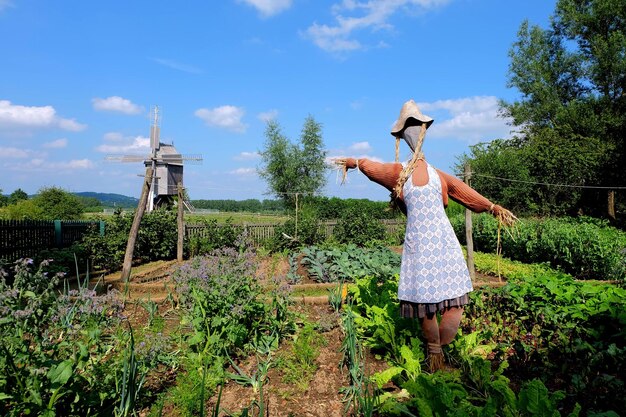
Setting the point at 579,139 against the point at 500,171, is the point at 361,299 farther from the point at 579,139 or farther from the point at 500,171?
the point at 579,139

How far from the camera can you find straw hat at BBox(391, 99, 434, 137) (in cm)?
341

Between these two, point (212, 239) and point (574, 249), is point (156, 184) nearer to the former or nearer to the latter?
point (212, 239)

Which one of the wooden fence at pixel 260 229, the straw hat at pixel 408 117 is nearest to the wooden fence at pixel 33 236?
the wooden fence at pixel 260 229

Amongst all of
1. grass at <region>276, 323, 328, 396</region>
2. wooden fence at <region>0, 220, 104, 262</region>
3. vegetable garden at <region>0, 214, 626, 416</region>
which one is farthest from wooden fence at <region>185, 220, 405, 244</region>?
grass at <region>276, 323, 328, 396</region>

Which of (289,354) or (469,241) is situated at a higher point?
(469,241)

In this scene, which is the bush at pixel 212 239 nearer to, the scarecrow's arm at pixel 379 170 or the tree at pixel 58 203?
the scarecrow's arm at pixel 379 170

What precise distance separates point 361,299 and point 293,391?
1.79 m

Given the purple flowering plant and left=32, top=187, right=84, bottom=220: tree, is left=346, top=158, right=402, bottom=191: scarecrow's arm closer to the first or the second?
the purple flowering plant

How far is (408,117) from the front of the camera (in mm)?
3434

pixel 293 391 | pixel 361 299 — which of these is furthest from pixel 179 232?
pixel 293 391

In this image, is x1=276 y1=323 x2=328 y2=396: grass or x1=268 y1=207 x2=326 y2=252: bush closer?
x1=276 y1=323 x2=328 y2=396: grass

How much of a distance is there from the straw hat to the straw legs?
152cm

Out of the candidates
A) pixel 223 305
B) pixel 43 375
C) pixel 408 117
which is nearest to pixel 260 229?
pixel 223 305

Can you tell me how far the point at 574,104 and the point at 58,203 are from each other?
1155 inches
